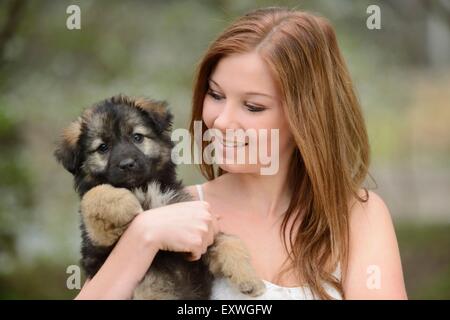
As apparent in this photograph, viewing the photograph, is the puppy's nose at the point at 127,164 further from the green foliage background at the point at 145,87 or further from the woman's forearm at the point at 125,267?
the green foliage background at the point at 145,87

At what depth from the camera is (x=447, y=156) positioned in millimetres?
3324

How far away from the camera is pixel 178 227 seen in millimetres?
1471

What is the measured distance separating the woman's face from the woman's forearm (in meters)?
0.31

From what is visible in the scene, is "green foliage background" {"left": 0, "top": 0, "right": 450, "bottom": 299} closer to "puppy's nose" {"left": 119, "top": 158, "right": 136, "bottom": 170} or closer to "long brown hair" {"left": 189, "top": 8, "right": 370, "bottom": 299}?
"long brown hair" {"left": 189, "top": 8, "right": 370, "bottom": 299}

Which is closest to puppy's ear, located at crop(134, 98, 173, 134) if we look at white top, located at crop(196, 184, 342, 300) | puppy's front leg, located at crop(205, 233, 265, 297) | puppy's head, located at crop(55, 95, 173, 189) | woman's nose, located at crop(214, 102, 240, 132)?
puppy's head, located at crop(55, 95, 173, 189)

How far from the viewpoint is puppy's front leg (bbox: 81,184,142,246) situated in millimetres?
1489

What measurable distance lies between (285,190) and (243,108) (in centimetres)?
37

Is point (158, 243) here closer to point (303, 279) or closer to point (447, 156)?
point (303, 279)

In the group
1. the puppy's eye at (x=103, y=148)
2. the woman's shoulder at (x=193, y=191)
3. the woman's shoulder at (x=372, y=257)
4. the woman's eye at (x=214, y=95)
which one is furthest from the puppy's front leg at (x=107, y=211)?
the woman's shoulder at (x=372, y=257)

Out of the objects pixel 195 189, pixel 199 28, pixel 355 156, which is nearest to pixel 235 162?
pixel 195 189

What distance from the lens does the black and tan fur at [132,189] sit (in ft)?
4.98

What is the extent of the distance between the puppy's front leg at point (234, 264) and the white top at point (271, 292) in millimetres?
16

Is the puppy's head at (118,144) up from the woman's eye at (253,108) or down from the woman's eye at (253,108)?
down
